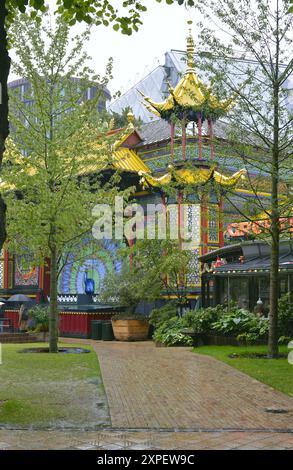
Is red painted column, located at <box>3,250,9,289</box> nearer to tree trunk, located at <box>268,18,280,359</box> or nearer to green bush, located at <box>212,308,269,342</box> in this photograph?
green bush, located at <box>212,308,269,342</box>

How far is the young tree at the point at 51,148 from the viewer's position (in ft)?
46.3

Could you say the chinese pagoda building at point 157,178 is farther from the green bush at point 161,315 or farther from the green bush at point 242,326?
the green bush at point 242,326

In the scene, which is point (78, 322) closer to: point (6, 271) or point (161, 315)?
point (161, 315)

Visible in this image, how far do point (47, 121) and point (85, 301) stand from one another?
10542 mm

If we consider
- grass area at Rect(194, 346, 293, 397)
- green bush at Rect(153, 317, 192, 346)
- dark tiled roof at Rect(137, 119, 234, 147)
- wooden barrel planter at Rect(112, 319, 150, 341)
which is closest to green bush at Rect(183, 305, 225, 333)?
green bush at Rect(153, 317, 192, 346)

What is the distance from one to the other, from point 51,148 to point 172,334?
6783 millimetres

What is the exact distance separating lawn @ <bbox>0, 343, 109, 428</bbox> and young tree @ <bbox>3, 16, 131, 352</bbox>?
2.54 metres

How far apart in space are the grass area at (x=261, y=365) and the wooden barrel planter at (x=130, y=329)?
4778 mm

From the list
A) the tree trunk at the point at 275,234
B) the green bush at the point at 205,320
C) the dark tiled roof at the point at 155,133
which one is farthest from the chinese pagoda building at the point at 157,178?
the tree trunk at the point at 275,234

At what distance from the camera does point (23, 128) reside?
14.2m

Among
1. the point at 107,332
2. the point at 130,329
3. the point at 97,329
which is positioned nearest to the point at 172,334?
the point at 130,329
